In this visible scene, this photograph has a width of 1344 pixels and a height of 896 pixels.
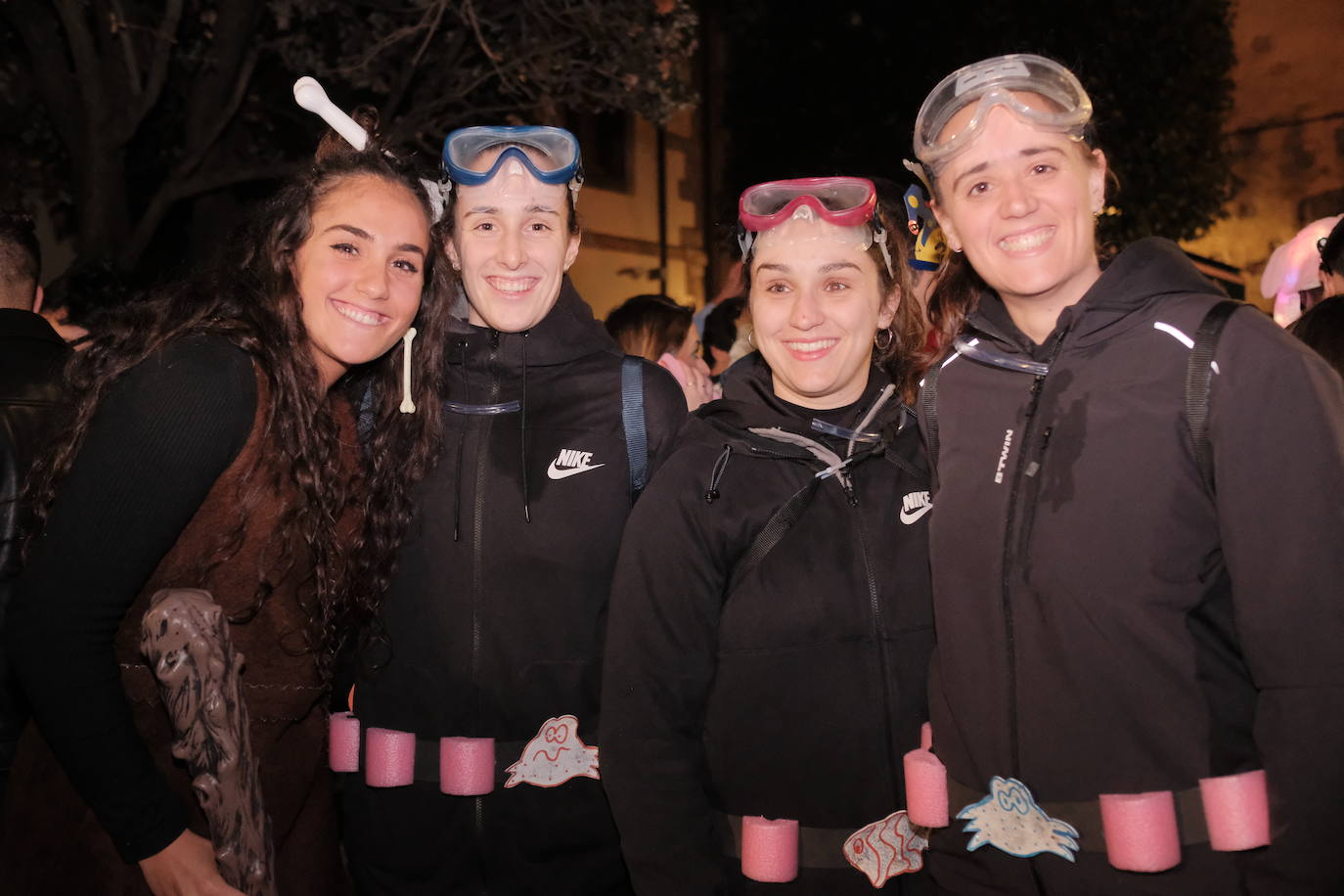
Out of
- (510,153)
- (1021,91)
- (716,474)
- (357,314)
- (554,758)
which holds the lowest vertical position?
(554,758)

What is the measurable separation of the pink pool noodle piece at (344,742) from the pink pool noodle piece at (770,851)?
3.78 ft

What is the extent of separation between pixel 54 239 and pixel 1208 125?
53.1 feet

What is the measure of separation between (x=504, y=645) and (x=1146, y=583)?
1.67 m

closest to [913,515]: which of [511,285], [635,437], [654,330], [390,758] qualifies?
[635,437]

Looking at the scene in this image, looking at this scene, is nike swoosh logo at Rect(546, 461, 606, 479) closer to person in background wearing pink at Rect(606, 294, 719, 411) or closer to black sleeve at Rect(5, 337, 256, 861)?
black sleeve at Rect(5, 337, 256, 861)

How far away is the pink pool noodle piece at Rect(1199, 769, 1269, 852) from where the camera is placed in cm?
200

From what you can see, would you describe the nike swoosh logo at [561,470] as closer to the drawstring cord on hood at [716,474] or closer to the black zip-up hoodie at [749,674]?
the black zip-up hoodie at [749,674]

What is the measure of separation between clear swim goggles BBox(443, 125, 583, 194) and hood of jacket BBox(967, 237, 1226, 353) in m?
1.63

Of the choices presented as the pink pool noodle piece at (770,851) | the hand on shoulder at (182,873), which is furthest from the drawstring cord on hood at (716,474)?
the hand on shoulder at (182,873)

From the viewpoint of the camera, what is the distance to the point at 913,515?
2797mm

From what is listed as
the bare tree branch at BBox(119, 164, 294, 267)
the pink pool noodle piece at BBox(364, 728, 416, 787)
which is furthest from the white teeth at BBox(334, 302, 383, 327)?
the bare tree branch at BBox(119, 164, 294, 267)

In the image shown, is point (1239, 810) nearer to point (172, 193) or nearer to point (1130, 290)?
point (1130, 290)

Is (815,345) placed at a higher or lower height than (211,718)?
higher

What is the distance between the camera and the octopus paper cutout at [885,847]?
2637 millimetres
